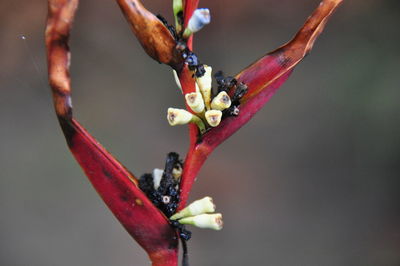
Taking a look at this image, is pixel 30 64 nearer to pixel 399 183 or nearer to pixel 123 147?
pixel 123 147

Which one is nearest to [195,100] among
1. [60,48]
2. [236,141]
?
[60,48]

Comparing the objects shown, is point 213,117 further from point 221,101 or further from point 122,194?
point 122,194

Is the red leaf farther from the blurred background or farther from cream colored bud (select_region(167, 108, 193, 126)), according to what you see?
the blurred background

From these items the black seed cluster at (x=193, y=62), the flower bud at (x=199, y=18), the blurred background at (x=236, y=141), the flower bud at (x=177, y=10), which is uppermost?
the flower bud at (x=177, y=10)

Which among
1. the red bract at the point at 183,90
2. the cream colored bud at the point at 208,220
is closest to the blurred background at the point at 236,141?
the red bract at the point at 183,90

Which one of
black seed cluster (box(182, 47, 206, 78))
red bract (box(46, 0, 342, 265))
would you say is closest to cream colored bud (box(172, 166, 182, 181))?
red bract (box(46, 0, 342, 265))

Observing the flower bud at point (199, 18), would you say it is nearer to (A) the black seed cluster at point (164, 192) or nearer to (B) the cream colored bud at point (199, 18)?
(B) the cream colored bud at point (199, 18)

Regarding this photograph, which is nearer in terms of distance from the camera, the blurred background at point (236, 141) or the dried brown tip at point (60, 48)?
the dried brown tip at point (60, 48)
